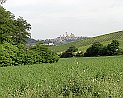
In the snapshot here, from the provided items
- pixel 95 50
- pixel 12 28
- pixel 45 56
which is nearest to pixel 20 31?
pixel 12 28

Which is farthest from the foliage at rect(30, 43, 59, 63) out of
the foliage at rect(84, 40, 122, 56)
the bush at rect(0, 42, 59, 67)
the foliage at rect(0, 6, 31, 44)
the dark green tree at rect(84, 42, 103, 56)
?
the dark green tree at rect(84, 42, 103, 56)

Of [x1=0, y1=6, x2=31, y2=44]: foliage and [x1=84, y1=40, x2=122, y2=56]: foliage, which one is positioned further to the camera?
[x1=84, y1=40, x2=122, y2=56]: foliage

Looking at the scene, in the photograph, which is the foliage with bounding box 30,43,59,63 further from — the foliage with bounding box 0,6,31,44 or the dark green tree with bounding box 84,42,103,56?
the dark green tree with bounding box 84,42,103,56

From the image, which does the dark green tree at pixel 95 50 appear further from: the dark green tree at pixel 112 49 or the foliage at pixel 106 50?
the dark green tree at pixel 112 49

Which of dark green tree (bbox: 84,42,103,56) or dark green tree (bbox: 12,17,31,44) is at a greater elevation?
dark green tree (bbox: 12,17,31,44)

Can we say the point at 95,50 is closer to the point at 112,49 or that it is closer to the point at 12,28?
the point at 112,49

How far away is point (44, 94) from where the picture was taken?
1109 centimetres

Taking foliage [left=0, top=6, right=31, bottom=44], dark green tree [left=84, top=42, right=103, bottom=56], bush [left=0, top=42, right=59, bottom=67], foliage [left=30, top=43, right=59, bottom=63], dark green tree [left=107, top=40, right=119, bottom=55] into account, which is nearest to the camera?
bush [left=0, top=42, right=59, bottom=67]

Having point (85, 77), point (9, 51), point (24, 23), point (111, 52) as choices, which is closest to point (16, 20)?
point (24, 23)

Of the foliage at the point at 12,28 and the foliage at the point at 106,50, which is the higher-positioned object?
the foliage at the point at 12,28

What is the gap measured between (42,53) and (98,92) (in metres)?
41.7

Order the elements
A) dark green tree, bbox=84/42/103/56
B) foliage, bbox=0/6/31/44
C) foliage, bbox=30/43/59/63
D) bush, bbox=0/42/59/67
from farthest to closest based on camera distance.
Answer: dark green tree, bbox=84/42/103/56 → foliage, bbox=0/6/31/44 → foliage, bbox=30/43/59/63 → bush, bbox=0/42/59/67

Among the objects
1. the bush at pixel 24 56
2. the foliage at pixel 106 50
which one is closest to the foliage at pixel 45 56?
the bush at pixel 24 56

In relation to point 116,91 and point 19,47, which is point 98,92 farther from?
point 19,47
